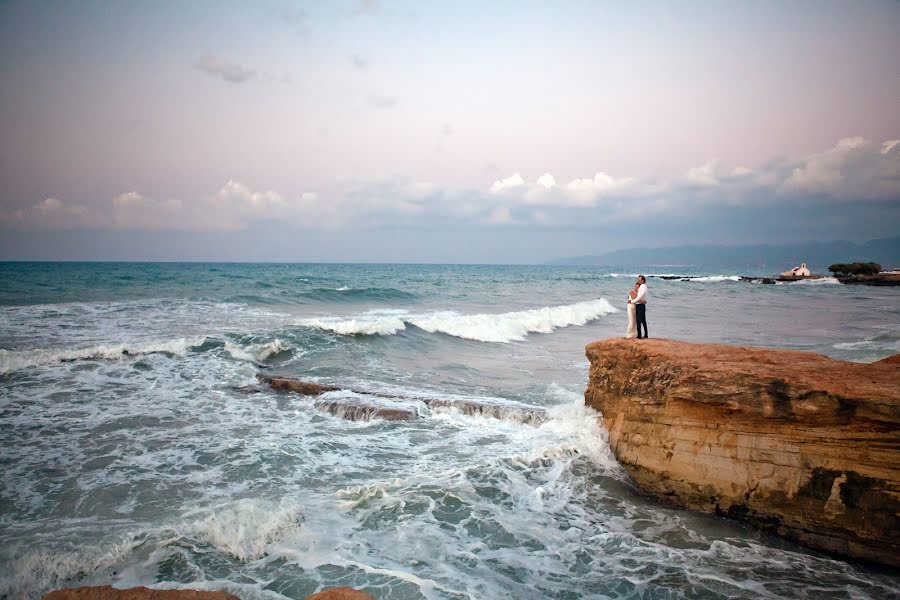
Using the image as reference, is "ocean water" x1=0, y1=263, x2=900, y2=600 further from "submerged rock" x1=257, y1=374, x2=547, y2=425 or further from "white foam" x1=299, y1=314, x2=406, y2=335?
"white foam" x1=299, y1=314, x2=406, y2=335

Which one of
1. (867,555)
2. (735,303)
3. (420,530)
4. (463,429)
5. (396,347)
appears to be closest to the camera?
(867,555)

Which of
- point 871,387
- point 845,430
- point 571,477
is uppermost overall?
point 871,387

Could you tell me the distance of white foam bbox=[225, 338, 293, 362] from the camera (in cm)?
Answer: 1560

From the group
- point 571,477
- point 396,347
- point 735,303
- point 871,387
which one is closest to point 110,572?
point 571,477

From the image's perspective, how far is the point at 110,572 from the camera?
475 cm

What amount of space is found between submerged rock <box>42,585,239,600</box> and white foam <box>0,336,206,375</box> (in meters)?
12.8

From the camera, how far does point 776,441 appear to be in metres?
6.01

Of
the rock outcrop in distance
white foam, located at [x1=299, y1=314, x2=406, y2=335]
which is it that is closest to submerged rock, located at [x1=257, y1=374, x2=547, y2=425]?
the rock outcrop in distance

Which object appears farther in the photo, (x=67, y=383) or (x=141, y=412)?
(x=67, y=383)

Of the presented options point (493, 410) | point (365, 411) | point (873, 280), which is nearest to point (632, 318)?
point (493, 410)

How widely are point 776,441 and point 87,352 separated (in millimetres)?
16786

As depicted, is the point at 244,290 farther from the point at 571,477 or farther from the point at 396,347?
the point at 571,477

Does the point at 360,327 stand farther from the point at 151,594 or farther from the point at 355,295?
the point at 355,295

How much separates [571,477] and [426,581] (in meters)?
3.46
